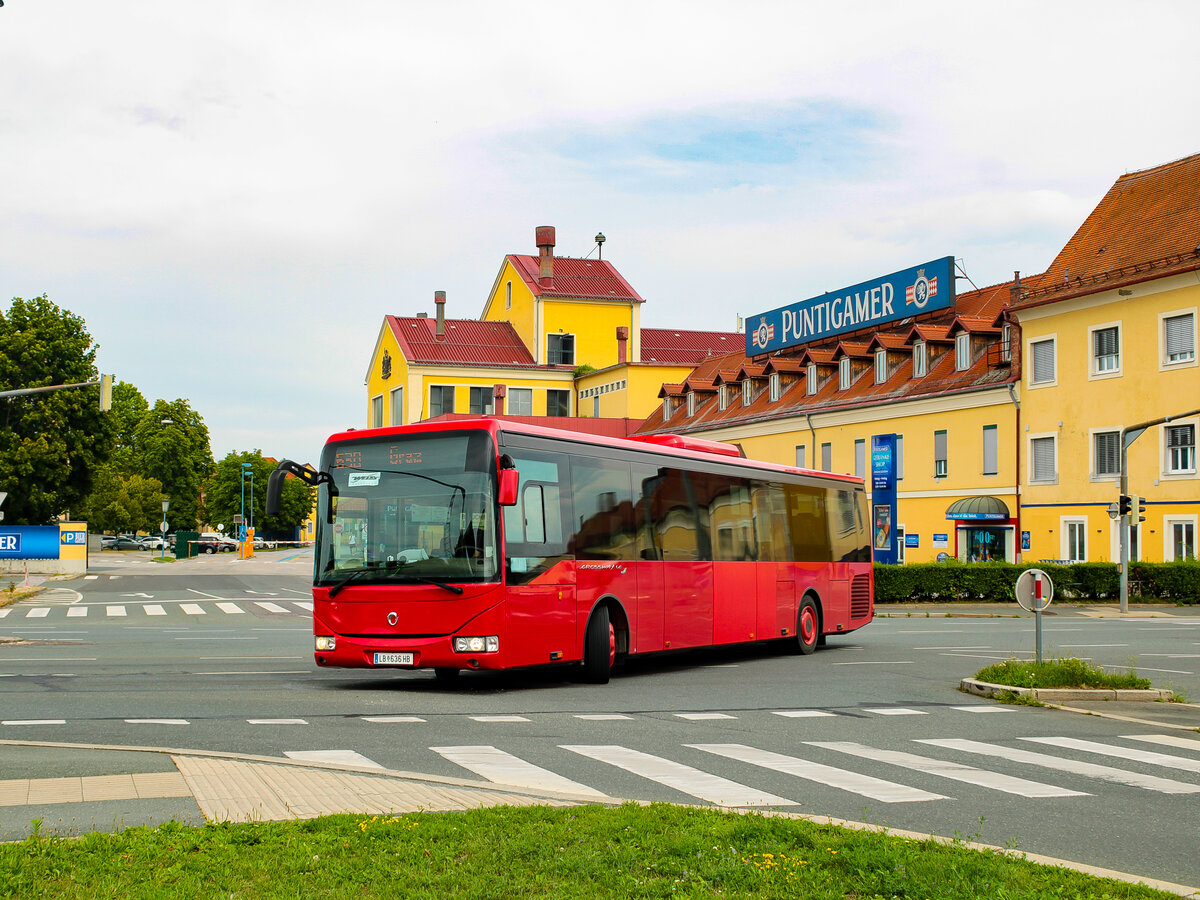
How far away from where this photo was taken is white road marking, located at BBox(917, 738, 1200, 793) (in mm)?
9414

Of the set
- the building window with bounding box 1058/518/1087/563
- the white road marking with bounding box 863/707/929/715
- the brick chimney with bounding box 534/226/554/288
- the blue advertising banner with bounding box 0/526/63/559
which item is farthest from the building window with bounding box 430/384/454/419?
the white road marking with bounding box 863/707/929/715

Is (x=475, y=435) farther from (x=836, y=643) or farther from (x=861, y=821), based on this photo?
(x=836, y=643)

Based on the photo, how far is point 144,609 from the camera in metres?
34.8

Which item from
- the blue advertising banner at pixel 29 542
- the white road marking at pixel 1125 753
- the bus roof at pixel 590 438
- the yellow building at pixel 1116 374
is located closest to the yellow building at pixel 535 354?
the blue advertising banner at pixel 29 542

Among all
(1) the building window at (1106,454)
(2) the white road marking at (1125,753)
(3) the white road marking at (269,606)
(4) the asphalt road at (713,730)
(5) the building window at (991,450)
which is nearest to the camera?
(4) the asphalt road at (713,730)

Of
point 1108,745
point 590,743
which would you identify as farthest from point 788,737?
point 1108,745

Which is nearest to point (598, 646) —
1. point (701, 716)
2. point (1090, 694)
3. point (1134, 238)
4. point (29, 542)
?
point (701, 716)

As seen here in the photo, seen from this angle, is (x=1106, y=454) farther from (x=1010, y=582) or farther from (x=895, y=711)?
(x=895, y=711)

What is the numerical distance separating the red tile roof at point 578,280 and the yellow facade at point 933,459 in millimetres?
31274

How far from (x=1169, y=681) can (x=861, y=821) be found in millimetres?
11975

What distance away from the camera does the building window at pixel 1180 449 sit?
41.1 metres

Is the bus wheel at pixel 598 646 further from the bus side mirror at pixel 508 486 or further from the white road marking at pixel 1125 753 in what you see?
the white road marking at pixel 1125 753

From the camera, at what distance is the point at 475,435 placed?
15094 millimetres

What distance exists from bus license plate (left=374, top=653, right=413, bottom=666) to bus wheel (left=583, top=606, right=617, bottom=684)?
246 cm
